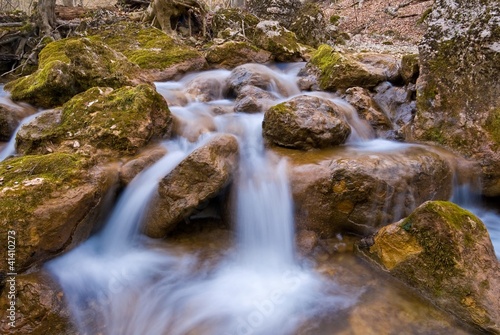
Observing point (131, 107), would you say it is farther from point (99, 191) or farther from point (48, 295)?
point (48, 295)

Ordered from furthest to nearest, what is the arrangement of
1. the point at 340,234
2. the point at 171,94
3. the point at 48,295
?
the point at 171,94 < the point at 340,234 < the point at 48,295

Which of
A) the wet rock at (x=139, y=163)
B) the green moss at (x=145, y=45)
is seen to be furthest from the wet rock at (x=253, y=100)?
the green moss at (x=145, y=45)

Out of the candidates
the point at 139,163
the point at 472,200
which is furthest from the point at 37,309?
the point at 472,200

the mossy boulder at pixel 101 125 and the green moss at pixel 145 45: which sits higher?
the green moss at pixel 145 45

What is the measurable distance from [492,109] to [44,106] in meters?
7.04

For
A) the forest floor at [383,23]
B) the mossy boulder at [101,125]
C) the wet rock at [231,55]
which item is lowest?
the mossy boulder at [101,125]

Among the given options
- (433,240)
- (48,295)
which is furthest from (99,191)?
(433,240)

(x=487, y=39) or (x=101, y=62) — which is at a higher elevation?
(x=487, y=39)

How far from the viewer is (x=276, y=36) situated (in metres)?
9.15

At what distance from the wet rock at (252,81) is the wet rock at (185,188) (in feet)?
11.0

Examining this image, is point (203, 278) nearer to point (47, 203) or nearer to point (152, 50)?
point (47, 203)

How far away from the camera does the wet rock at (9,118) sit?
17.6 feet

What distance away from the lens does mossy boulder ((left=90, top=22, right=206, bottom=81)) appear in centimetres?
793

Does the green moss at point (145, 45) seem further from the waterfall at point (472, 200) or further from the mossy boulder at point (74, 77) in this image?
the waterfall at point (472, 200)
